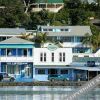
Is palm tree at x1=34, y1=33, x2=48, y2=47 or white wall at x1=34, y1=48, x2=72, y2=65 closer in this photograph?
white wall at x1=34, y1=48, x2=72, y2=65

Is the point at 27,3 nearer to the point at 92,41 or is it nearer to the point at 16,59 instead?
the point at 92,41

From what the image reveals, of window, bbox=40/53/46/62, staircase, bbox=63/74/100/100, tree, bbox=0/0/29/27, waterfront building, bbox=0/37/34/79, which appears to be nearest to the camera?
staircase, bbox=63/74/100/100

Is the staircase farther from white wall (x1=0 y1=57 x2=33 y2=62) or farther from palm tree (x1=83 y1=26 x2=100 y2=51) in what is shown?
palm tree (x1=83 y1=26 x2=100 y2=51)

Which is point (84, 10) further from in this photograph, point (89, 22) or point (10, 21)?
point (10, 21)

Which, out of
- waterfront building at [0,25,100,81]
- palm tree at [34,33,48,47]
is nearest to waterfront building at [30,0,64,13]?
palm tree at [34,33,48,47]

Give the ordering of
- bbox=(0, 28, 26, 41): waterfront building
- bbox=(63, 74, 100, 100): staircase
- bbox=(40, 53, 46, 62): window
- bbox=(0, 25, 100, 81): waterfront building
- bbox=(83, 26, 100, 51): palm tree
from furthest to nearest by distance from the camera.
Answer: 1. bbox=(0, 28, 26, 41): waterfront building
2. bbox=(83, 26, 100, 51): palm tree
3. bbox=(40, 53, 46, 62): window
4. bbox=(0, 25, 100, 81): waterfront building
5. bbox=(63, 74, 100, 100): staircase

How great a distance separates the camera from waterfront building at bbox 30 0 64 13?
92.7 m

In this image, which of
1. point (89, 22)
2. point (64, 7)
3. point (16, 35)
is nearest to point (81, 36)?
point (16, 35)

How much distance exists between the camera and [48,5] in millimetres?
95062

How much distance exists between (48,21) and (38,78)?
24.5 metres

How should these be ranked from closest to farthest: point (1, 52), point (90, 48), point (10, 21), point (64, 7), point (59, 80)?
1. point (59, 80)
2. point (1, 52)
3. point (90, 48)
4. point (10, 21)
5. point (64, 7)

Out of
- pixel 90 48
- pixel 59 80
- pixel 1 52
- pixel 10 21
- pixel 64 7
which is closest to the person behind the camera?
pixel 59 80

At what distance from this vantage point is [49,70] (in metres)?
61.6

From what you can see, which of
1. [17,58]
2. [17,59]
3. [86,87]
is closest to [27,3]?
[17,58]
